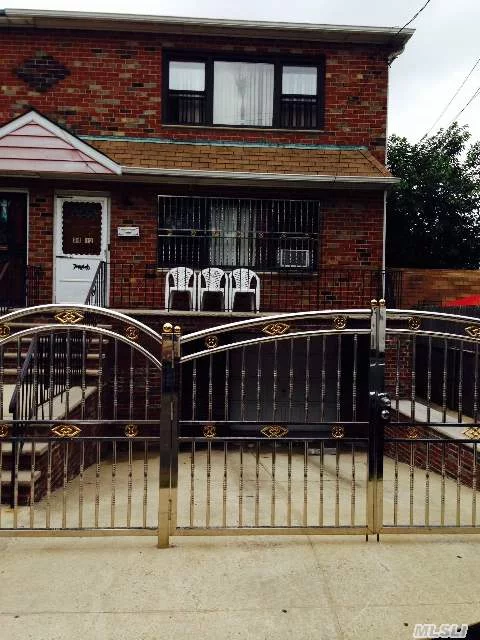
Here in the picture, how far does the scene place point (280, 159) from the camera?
35.8 ft

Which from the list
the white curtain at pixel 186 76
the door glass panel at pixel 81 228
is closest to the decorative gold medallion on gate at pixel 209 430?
the door glass panel at pixel 81 228

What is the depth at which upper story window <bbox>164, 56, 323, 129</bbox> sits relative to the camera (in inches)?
449

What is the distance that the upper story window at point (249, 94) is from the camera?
11414 mm

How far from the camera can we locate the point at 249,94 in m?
11.5

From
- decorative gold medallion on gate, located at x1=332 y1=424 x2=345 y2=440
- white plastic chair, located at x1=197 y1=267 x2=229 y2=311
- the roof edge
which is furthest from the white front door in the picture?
decorative gold medallion on gate, located at x1=332 y1=424 x2=345 y2=440

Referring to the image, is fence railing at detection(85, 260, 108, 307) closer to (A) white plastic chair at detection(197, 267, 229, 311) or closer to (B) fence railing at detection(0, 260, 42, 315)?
(B) fence railing at detection(0, 260, 42, 315)

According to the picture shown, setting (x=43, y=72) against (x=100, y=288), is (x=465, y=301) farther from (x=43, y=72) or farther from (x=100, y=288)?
(x=43, y=72)

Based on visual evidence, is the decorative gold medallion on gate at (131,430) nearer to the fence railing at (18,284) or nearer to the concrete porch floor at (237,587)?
the concrete porch floor at (237,587)

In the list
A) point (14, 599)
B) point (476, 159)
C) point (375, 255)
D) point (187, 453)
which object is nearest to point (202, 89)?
point (375, 255)

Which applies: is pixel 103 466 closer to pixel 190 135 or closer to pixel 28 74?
pixel 190 135

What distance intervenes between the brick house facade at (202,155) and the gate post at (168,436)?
601cm
